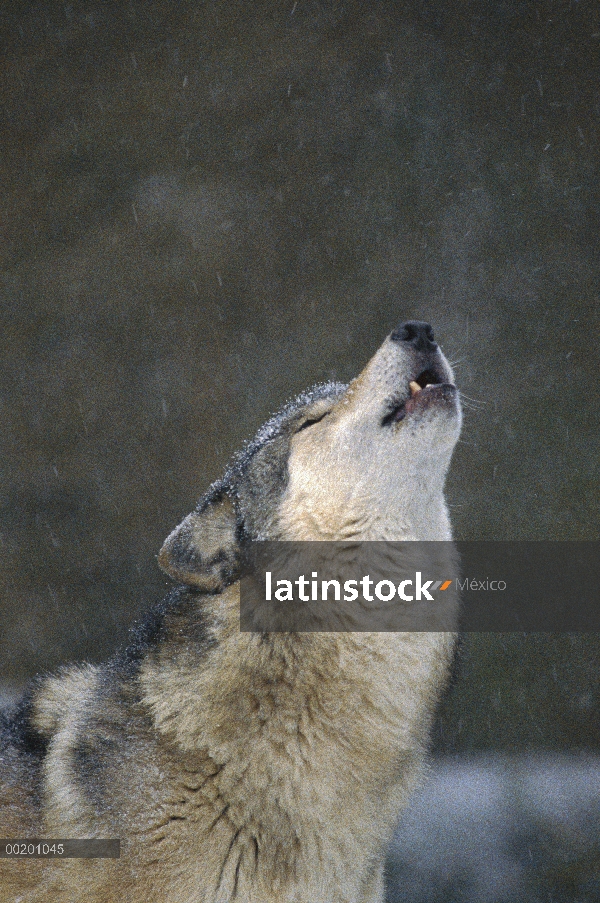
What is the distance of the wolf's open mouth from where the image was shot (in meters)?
2.42

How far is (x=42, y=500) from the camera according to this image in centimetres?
585

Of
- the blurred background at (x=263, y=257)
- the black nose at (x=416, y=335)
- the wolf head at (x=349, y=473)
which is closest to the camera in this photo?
the wolf head at (x=349, y=473)

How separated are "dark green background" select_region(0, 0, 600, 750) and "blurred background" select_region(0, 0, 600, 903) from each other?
17 millimetres

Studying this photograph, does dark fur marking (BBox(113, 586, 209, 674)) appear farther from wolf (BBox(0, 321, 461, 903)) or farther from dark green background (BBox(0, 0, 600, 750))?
dark green background (BBox(0, 0, 600, 750))

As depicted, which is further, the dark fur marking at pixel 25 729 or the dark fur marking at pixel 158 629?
the dark fur marking at pixel 25 729

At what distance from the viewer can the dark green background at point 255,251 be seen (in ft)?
19.0

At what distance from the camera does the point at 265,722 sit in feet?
7.41

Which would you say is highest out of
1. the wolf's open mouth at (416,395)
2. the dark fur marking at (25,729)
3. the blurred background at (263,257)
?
the blurred background at (263,257)

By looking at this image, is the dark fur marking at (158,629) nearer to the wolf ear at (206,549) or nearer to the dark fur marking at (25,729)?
the wolf ear at (206,549)
